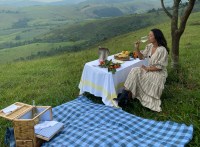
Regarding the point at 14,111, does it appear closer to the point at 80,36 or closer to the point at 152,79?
the point at 152,79

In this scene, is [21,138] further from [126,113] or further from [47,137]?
[126,113]

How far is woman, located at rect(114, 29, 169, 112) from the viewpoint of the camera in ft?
27.1

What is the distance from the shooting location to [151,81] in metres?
Answer: 8.33

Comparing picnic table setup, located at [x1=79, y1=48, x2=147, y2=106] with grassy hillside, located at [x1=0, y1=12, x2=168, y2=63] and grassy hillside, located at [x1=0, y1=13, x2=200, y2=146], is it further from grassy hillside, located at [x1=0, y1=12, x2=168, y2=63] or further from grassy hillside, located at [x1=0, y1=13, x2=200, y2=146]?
grassy hillside, located at [x1=0, y1=12, x2=168, y2=63]

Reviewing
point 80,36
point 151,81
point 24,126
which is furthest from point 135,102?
point 80,36

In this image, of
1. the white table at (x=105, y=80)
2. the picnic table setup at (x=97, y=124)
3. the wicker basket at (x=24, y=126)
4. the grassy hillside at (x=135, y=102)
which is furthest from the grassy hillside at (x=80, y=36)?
the wicker basket at (x=24, y=126)

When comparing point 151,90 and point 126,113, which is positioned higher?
point 151,90

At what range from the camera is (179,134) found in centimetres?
662

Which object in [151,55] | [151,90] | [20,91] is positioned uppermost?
[151,55]

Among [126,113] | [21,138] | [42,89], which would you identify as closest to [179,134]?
[126,113]

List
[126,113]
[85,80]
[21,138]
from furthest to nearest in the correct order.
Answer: [85,80] → [126,113] → [21,138]

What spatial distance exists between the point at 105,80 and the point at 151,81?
137 cm

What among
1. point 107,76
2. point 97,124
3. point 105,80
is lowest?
point 97,124

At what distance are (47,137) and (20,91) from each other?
6.28 m
